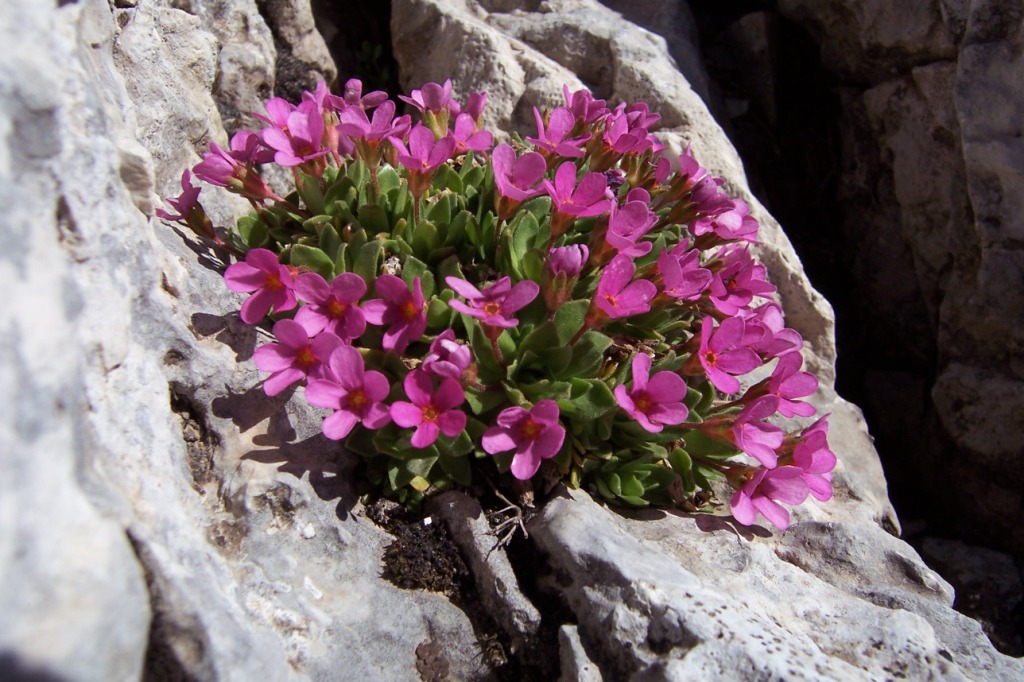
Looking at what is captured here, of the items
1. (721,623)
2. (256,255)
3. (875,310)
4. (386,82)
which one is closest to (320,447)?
(256,255)

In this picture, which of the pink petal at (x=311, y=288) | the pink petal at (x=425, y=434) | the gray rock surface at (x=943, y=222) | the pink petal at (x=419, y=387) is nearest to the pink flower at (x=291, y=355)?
the pink petal at (x=311, y=288)

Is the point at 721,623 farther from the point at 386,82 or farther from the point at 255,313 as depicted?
the point at 386,82

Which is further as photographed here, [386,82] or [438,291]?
[386,82]

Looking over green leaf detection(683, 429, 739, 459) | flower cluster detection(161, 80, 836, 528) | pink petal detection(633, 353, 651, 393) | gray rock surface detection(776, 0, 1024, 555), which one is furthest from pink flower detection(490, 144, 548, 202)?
gray rock surface detection(776, 0, 1024, 555)

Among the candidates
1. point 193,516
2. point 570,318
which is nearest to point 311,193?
point 570,318

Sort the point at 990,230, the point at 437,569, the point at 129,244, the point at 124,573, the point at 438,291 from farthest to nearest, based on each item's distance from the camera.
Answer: the point at 990,230 < the point at 438,291 < the point at 437,569 < the point at 129,244 < the point at 124,573

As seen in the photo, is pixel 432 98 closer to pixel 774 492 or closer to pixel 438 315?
pixel 438 315

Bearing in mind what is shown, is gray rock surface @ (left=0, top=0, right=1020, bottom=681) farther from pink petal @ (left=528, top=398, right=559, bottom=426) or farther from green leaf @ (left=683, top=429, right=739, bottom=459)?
pink petal @ (left=528, top=398, right=559, bottom=426)

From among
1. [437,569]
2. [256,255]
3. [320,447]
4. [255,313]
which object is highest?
[256,255]
